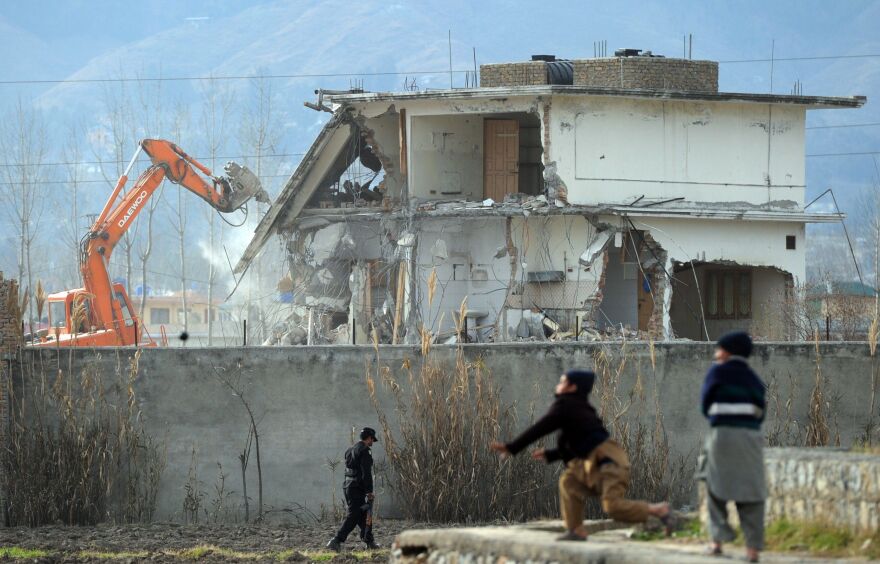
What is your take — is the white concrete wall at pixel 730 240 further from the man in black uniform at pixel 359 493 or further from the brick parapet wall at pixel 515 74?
the man in black uniform at pixel 359 493

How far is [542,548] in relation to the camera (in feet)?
33.1

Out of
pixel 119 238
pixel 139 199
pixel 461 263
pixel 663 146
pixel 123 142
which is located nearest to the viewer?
pixel 119 238

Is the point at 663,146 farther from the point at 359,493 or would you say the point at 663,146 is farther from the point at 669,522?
the point at 669,522

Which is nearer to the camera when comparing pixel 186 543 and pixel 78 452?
pixel 186 543

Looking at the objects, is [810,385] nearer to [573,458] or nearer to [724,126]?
[573,458]

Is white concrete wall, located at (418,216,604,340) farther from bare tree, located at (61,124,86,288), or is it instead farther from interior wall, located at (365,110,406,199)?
bare tree, located at (61,124,86,288)

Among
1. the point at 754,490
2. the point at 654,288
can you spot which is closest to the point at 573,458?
the point at 754,490

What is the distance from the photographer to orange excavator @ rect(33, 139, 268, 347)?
93.2 feet

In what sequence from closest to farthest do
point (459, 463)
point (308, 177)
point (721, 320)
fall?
point (459, 463)
point (308, 177)
point (721, 320)

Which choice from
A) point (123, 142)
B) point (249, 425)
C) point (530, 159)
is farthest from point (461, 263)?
point (123, 142)

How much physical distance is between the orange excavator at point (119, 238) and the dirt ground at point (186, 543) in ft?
29.0

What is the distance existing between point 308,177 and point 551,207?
5.84m

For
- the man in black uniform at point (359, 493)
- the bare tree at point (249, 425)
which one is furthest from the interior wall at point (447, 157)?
the man in black uniform at point (359, 493)

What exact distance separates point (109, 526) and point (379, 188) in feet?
49.9
